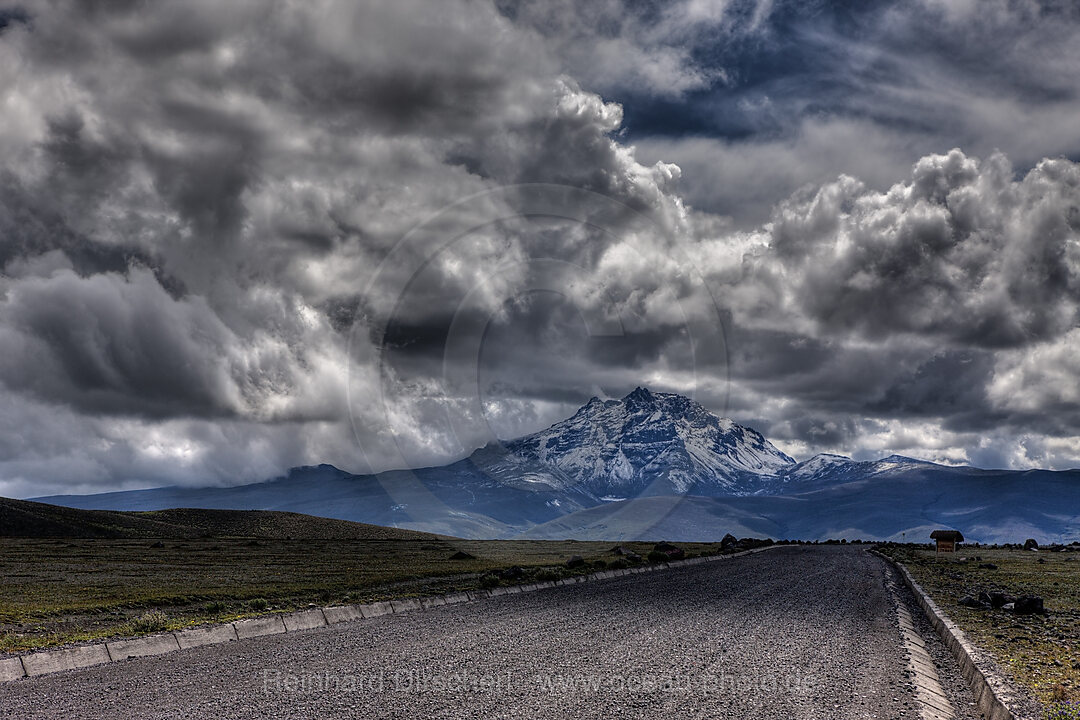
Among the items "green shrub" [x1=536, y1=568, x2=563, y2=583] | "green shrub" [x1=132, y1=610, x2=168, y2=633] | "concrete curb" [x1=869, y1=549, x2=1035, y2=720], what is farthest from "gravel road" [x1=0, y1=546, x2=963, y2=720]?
"green shrub" [x1=536, y1=568, x2=563, y2=583]

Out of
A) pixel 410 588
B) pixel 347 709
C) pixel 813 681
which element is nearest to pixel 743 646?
pixel 813 681

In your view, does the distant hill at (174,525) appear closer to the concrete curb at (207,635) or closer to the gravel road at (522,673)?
the concrete curb at (207,635)

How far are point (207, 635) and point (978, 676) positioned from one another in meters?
17.3

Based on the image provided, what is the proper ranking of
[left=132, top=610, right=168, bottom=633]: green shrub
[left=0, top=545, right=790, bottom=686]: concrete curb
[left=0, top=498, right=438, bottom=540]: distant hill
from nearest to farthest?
[left=0, top=545, right=790, bottom=686]: concrete curb < [left=132, top=610, right=168, bottom=633]: green shrub < [left=0, top=498, right=438, bottom=540]: distant hill

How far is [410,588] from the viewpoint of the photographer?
110ft

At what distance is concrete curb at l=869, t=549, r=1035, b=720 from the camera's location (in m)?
12.4

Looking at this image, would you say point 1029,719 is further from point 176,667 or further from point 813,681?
point 176,667

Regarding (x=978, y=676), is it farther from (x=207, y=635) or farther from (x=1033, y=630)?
(x=207, y=635)

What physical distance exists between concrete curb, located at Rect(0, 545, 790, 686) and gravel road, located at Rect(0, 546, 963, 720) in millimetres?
895

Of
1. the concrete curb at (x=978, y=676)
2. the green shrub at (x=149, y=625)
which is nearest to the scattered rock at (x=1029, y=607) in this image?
the concrete curb at (x=978, y=676)

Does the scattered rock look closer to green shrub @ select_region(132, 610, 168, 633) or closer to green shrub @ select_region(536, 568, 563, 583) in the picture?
green shrub @ select_region(536, 568, 563, 583)

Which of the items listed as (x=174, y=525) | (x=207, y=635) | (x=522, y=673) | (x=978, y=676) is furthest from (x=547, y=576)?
(x=174, y=525)

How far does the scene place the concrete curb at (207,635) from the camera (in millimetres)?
14953

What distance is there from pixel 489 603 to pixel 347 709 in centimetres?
1690
